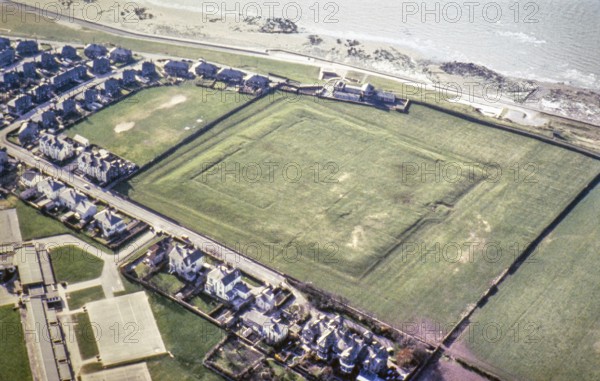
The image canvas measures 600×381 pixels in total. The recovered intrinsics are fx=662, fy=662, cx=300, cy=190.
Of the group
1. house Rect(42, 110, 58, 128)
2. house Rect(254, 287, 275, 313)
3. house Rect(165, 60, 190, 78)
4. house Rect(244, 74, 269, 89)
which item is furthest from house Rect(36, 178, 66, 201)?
house Rect(244, 74, 269, 89)

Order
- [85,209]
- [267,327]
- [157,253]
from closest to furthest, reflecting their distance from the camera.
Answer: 1. [267,327]
2. [157,253]
3. [85,209]

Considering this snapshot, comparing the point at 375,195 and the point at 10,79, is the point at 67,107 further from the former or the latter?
the point at 375,195

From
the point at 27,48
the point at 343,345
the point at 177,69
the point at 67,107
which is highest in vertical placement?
the point at 27,48

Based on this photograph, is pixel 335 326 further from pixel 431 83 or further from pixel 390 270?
pixel 431 83

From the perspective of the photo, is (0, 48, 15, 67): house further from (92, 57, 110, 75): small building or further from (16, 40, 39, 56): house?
(92, 57, 110, 75): small building

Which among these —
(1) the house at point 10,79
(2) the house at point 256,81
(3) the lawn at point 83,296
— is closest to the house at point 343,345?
(3) the lawn at point 83,296

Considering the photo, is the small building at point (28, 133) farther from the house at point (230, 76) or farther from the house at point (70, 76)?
the house at point (230, 76)

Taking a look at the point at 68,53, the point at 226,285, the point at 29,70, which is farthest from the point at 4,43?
the point at 226,285
